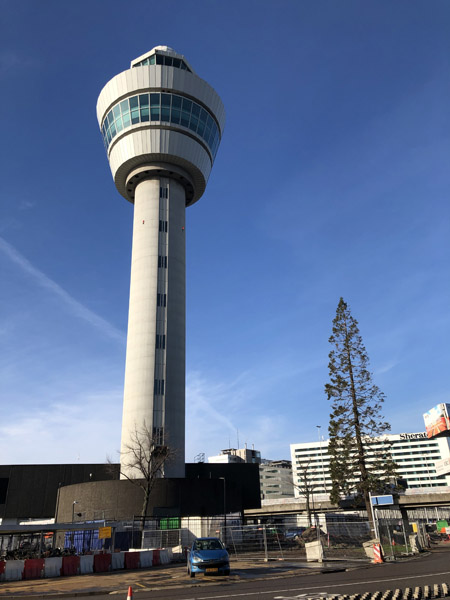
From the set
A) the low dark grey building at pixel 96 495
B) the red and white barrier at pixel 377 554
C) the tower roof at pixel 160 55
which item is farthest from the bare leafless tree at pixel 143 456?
the tower roof at pixel 160 55

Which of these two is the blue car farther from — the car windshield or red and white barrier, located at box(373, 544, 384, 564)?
red and white barrier, located at box(373, 544, 384, 564)

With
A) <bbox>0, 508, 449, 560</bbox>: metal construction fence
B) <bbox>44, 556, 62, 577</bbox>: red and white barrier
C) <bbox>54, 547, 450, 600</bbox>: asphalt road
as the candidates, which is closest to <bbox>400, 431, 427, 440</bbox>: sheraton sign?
<bbox>0, 508, 449, 560</bbox>: metal construction fence

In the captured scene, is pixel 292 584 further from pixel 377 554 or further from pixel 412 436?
pixel 412 436

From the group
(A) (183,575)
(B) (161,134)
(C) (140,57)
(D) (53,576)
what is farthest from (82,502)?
(C) (140,57)

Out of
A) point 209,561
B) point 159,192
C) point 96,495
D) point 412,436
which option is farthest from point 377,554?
point 412,436

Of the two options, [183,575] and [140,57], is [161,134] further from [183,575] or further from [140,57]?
[183,575]

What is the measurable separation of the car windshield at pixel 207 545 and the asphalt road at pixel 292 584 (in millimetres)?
1369

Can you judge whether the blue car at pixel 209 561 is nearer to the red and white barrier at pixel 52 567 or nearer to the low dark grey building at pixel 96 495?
the red and white barrier at pixel 52 567

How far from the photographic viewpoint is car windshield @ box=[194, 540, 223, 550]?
23.4 meters

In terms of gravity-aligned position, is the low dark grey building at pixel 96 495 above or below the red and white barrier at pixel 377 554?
above

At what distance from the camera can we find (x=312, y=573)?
21.4 m

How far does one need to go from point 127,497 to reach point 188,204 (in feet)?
151

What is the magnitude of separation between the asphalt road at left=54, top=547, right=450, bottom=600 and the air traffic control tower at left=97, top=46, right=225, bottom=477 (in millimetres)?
38368

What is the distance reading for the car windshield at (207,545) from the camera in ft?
76.7
